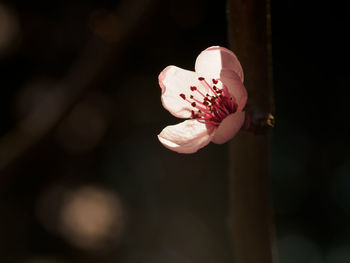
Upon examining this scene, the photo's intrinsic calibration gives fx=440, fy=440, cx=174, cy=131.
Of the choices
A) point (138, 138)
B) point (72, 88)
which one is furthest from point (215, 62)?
point (138, 138)

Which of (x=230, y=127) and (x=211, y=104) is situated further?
(x=211, y=104)

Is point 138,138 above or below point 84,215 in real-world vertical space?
above

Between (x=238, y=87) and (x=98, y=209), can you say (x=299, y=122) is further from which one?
(x=238, y=87)

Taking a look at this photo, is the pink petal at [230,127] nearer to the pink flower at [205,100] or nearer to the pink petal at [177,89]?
the pink flower at [205,100]

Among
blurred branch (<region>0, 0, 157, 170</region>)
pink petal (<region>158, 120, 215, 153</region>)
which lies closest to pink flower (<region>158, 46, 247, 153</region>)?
pink petal (<region>158, 120, 215, 153</region>)

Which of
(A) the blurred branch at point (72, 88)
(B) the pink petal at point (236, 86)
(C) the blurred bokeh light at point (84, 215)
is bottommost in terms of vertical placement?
(C) the blurred bokeh light at point (84, 215)

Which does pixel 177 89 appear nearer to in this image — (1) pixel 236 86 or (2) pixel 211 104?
(2) pixel 211 104

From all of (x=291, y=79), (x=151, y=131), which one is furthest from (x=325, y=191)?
(x=151, y=131)

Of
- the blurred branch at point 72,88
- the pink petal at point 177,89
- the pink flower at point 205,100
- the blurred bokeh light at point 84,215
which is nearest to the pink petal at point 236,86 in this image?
the pink flower at point 205,100
